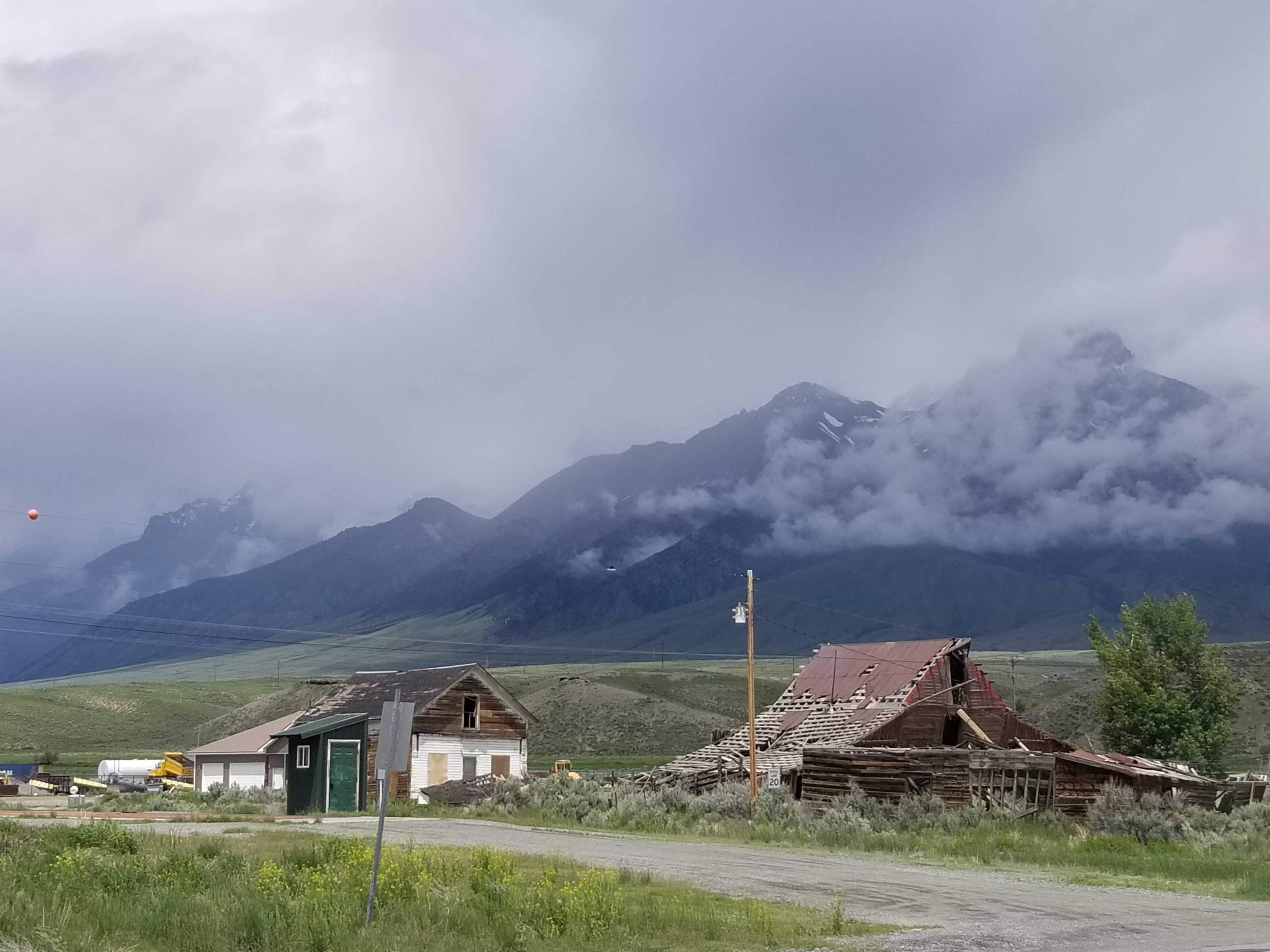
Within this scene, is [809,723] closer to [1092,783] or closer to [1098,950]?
[1092,783]

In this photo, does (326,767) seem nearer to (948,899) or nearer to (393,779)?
(393,779)

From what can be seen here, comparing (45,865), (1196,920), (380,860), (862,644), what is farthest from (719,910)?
(862,644)

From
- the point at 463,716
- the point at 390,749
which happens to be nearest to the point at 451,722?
the point at 463,716

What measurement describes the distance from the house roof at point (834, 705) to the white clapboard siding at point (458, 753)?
354 inches

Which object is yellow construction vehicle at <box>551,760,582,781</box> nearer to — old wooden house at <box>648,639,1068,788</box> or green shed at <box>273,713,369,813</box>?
old wooden house at <box>648,639,1068,788</box>

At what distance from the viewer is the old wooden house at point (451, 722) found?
2234 inches

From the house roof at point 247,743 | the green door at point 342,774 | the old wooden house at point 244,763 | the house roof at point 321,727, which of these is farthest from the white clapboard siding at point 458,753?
the house roof at point 247,743

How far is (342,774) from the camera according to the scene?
168 feet

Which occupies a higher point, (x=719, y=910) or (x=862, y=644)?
(x=862, y=644)

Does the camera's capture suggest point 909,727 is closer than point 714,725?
Yes

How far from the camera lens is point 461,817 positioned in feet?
154

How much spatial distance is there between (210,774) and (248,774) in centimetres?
251

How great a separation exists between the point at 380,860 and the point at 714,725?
366ft

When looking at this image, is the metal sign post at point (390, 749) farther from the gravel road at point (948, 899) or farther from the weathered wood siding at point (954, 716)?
the weathered wood siding at point (954, 716)
